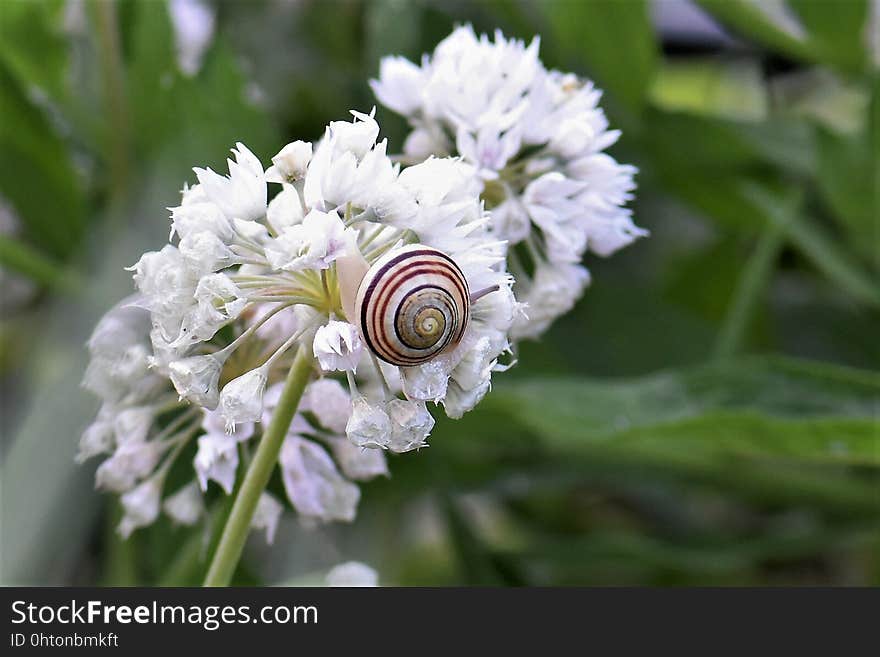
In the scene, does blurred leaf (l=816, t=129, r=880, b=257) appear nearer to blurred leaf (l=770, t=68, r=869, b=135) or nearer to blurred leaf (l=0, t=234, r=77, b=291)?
blurred leaf (l=770, t=68, r=869, b=135)

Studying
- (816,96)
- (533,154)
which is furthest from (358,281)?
(816,96)

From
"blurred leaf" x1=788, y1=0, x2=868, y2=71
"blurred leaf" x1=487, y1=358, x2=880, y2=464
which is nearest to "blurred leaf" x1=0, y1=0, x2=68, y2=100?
"blurred leaf" x1=487, y1=358, x2=880, y2=464

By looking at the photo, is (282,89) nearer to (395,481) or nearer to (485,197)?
(395,481)

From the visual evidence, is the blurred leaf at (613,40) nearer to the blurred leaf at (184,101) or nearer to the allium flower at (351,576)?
the blurred leaf at (184,101)

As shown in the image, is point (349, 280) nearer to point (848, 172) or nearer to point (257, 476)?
point (257, 476)

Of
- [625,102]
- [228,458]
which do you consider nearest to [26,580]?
[228,458]

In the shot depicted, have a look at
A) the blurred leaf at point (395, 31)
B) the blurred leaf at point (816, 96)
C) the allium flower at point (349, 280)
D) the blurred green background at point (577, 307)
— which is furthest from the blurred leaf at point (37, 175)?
the blurred leaf at point (816, 96)
